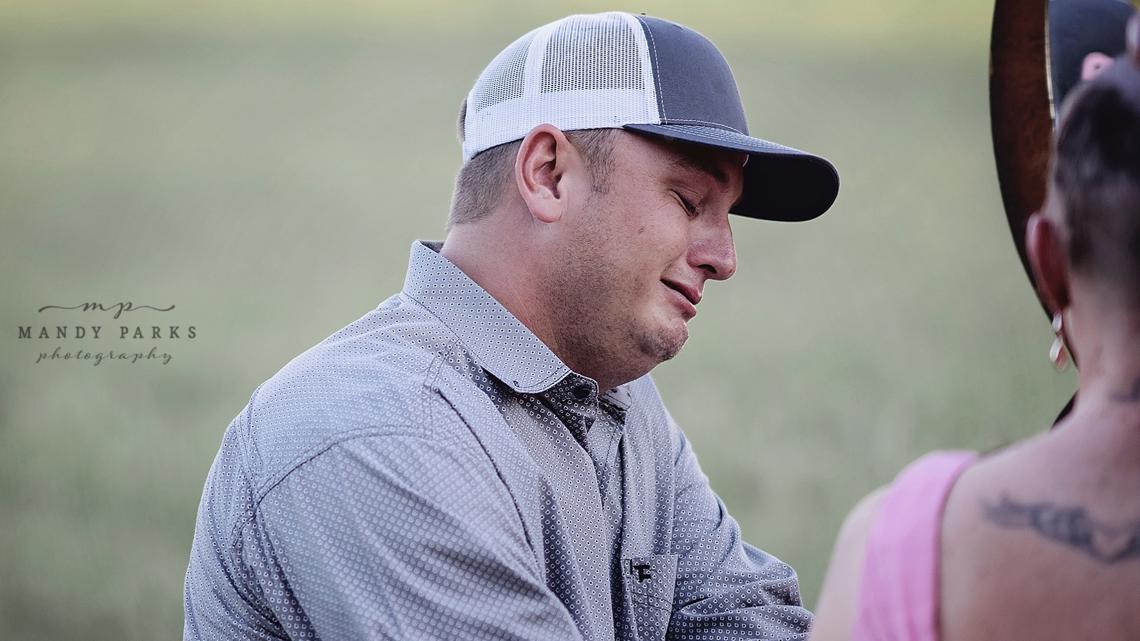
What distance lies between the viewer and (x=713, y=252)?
1743 millimetres

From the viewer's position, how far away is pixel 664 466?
78.8 inches

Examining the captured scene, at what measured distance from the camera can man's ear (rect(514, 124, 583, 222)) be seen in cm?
171

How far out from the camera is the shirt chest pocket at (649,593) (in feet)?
5.83

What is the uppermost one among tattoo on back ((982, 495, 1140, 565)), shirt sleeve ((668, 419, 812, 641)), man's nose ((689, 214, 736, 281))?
man's nose ((689, 214, 736, 281))

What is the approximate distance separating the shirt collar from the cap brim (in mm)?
377

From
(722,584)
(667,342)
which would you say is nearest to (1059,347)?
(667,342)

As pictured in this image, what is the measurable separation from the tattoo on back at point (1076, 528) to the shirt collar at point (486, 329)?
0.92m

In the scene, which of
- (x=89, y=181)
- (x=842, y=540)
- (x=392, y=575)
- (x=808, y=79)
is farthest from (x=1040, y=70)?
(x=89, y=181)

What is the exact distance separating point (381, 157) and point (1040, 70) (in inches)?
108

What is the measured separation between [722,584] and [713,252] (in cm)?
52

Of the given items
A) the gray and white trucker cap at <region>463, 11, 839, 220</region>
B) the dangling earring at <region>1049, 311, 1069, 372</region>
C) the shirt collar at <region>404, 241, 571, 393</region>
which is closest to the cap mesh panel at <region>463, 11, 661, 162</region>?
the gray and white trucker cap at <region>463, 11, 839, 220</region>

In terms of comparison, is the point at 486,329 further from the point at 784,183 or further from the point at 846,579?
the point at 846,579

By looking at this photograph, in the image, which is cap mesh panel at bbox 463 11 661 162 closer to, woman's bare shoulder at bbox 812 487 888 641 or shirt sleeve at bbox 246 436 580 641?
shirt sleeve at bbox 246 436 580 641

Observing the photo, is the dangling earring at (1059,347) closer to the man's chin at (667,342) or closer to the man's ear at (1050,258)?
the man's ear at (1050,258)
